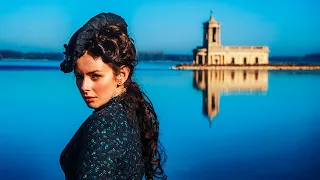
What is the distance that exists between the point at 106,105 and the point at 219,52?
74.7 meters

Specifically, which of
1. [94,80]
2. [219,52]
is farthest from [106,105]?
[219,52]

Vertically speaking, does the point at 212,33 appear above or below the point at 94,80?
above

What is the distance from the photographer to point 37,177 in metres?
7.26

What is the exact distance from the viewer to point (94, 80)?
1.62 m

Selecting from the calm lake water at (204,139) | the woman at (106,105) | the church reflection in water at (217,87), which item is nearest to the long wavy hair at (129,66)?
the woman at (106,105)

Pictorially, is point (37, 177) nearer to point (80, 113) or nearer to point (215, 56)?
point (80, 113)

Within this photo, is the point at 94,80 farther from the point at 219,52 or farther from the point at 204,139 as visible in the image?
the point at 219,52

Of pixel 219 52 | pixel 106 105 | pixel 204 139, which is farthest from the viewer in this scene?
pixel 219 52

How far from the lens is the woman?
4.81 ft

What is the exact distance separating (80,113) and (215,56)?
61.5 m

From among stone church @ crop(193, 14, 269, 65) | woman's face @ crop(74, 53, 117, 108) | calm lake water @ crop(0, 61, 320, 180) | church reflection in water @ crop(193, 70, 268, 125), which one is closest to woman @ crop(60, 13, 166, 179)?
woman's face @ crop(74, 53, 117, 108)

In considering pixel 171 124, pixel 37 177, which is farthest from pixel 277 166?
pixel 171 124

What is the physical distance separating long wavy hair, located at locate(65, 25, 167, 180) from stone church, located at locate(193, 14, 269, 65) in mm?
74028

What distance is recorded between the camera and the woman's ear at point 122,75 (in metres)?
1.65
